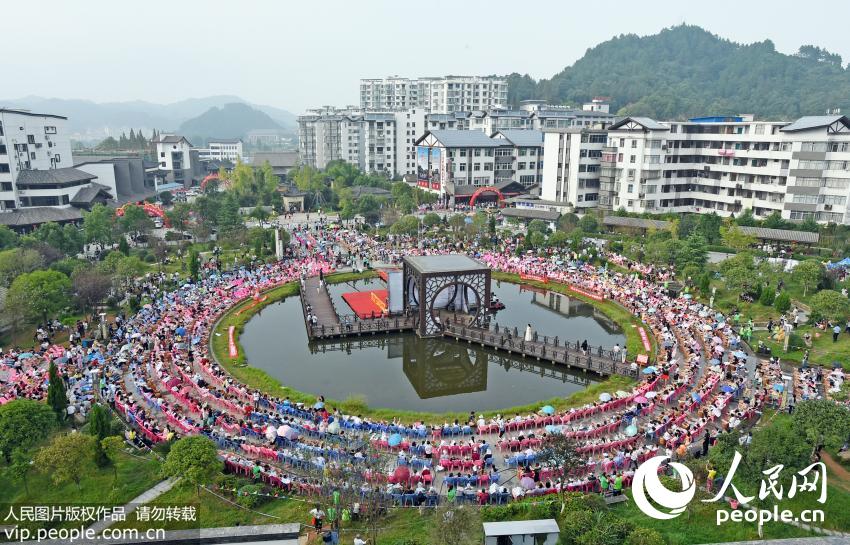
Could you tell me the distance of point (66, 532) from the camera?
19.8 meters

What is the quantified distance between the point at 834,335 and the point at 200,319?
139ft

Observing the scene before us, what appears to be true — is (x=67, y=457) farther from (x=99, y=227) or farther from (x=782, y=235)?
(x=782, y=235)

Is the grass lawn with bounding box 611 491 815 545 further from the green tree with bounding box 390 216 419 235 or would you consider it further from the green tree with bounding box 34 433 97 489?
the green tree with bounding box 390 216 419 235

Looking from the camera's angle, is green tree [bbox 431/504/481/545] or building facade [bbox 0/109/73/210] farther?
building facade [bbox 0/109/73/210]

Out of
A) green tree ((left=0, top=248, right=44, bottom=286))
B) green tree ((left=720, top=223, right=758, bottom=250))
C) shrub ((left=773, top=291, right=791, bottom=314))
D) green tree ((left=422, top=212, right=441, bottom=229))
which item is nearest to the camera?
shrub ((left=773, top=291, right=791, bottom=314))

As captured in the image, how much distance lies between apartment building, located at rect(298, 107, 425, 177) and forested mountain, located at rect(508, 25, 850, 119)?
5399 centimetres

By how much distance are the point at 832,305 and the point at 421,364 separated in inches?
1053

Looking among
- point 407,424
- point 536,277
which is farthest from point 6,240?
point 536,277

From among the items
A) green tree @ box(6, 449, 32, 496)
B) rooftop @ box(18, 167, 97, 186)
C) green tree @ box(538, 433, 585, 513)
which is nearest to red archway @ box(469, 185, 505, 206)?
rooftop @ box(18, 167, 97, 186)

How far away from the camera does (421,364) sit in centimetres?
3741

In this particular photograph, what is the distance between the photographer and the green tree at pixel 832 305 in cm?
3700

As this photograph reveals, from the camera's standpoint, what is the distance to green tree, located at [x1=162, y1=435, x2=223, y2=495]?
20.4 metres

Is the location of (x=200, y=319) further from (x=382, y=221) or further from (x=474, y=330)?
(x=382, y=221)

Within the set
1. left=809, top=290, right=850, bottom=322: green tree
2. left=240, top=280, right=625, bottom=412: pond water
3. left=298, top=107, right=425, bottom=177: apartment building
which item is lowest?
left=240, top=280, right=625, bottom=412: pond water
